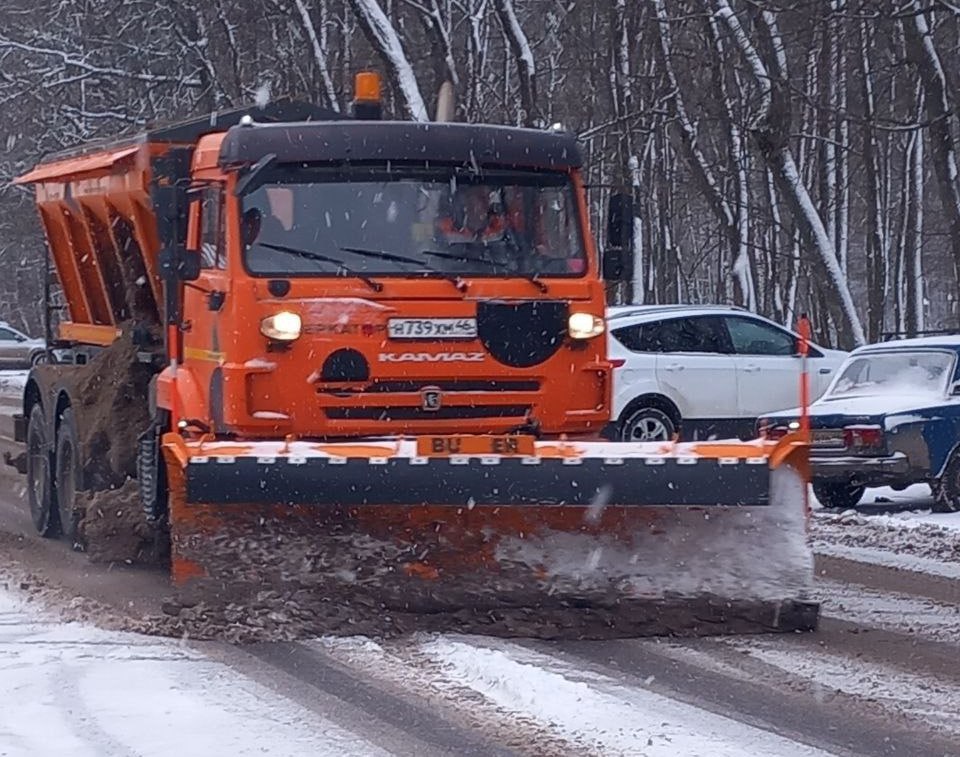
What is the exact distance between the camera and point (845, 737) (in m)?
6.61

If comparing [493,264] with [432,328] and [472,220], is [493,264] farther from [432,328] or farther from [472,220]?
[432,328]

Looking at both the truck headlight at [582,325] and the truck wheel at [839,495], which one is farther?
the truck wheel at [839,495]

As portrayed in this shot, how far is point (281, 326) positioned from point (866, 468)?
6540 mm

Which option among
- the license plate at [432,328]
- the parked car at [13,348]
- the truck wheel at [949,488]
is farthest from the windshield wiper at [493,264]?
the parked car at [13,348]

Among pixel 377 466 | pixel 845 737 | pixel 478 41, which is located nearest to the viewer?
pixel 845 737

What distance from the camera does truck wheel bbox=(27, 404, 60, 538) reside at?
522 inches

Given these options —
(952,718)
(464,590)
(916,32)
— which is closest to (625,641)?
(464,590)

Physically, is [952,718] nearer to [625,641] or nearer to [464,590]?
[625,641]

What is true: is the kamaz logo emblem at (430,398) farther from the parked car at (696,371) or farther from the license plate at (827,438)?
the parked car at (696,371)

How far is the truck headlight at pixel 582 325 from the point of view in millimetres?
9648

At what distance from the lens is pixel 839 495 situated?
49.8 ft

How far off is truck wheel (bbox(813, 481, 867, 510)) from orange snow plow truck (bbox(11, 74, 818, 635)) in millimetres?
5360

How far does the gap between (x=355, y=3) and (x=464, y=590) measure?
53.1ft

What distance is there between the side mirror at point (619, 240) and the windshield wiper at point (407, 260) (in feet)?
3.98
